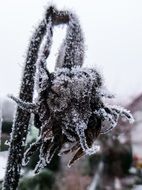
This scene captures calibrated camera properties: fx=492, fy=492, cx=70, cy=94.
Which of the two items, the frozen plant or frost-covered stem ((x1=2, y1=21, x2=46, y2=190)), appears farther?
frost-covered stem ((x1=2, y1=21, x2=46, y2=190))

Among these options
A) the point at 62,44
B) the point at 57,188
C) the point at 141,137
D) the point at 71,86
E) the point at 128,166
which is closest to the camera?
the point at 71,86

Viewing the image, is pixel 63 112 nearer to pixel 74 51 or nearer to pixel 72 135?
pixel 72 135

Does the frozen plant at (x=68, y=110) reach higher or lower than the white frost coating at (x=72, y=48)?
lower

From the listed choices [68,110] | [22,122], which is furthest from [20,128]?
[68,110]

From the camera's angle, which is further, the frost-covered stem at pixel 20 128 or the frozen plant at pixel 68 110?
the frost-covered stem at pixel 20 128

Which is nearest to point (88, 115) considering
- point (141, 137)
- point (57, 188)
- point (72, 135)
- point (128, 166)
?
point (72, 135)
